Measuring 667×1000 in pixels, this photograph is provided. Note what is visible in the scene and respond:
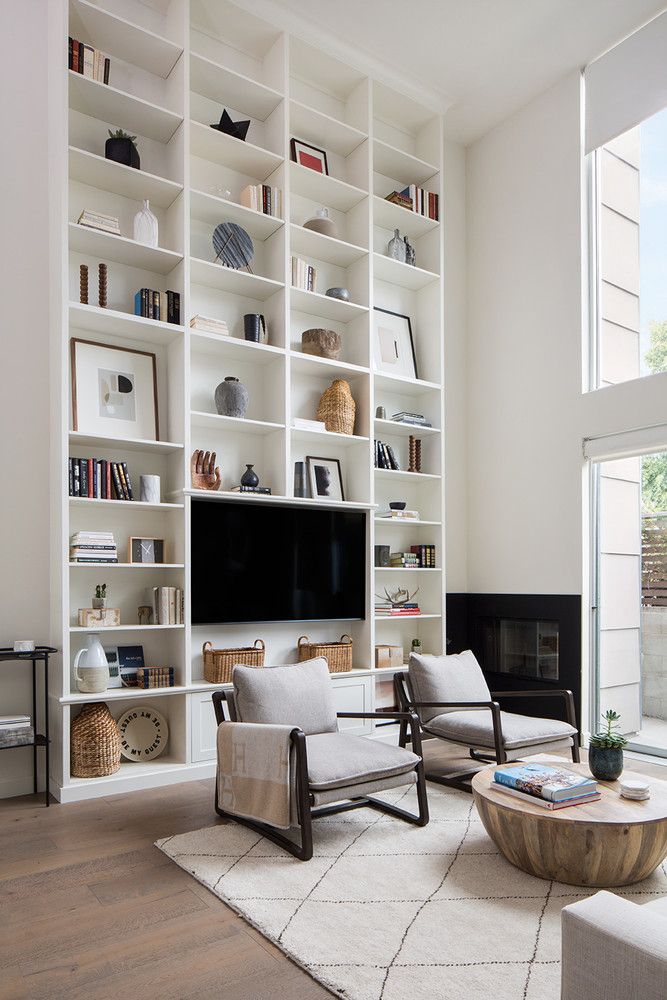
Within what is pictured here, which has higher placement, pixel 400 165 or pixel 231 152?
pixel 400 165

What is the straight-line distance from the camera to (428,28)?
514 centimetres

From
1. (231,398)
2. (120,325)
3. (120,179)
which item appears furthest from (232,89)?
(231,398)

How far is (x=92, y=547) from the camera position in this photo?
167 inches

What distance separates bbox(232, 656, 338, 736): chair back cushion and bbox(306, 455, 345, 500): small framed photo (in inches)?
65.0

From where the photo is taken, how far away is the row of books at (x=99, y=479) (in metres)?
4.19

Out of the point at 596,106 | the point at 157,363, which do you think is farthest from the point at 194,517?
the point at 596,106

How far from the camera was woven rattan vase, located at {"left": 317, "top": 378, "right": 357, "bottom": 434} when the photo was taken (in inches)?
207

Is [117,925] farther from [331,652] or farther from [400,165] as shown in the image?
[400,165]

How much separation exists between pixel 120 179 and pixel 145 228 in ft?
1.03

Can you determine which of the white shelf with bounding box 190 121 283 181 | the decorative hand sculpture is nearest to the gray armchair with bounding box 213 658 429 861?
the decorative hand sculpture

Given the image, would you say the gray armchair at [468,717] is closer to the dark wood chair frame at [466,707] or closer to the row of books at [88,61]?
the dark wood chair frame at [466,707]

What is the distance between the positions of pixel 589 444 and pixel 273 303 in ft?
7.93

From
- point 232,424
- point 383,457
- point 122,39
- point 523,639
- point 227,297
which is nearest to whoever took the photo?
point 122,39

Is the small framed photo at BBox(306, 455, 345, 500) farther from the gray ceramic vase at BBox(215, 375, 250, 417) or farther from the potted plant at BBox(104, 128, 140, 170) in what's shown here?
the potted plant at BBox(104, 128, 140, 170)
